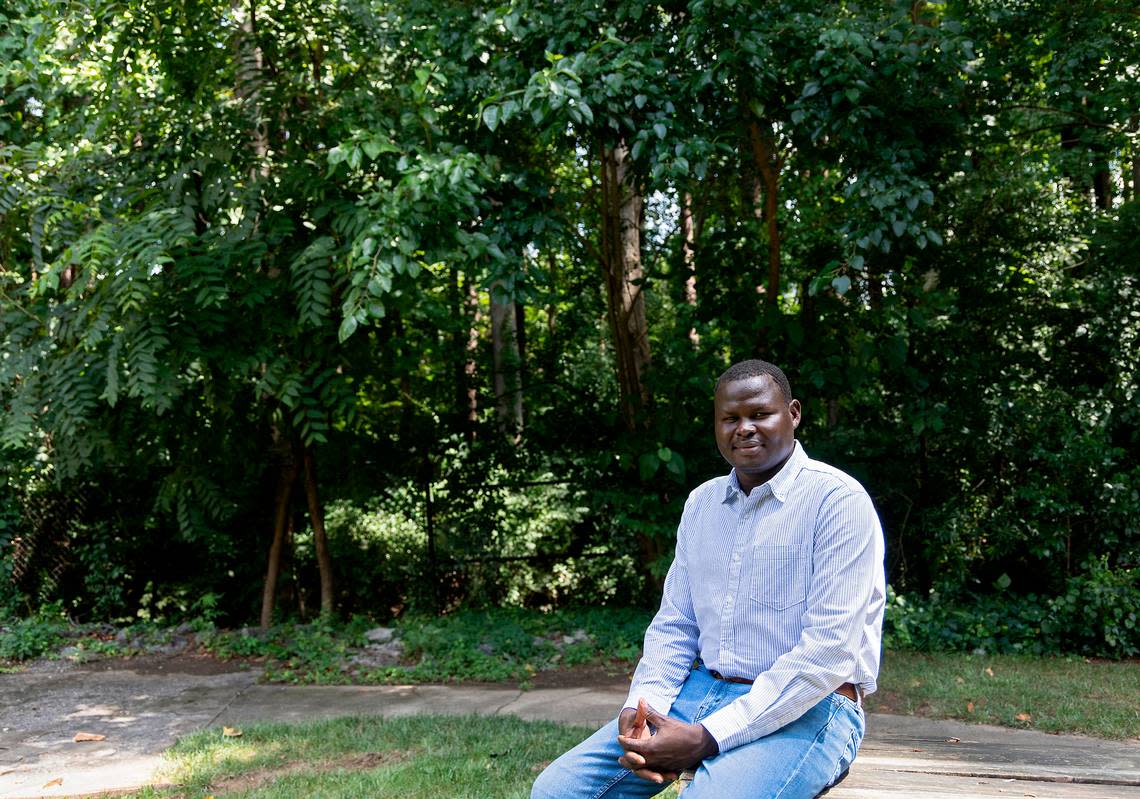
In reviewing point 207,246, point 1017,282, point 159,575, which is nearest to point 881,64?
point 1017,282

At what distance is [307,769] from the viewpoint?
5.10 metres

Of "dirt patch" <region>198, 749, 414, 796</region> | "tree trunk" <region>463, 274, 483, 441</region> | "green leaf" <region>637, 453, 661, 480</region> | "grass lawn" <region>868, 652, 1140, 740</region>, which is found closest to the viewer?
"dirt patch" <region>198, 749, 414, 796</region>

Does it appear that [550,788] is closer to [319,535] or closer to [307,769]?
[307,769]

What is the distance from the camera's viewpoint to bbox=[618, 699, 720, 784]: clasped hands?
8.89 feet

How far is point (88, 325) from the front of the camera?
651 cm

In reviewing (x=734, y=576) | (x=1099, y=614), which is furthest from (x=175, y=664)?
(x=1099, y=614)

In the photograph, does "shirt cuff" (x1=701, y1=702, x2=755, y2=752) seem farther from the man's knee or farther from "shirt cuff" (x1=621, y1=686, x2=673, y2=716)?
the man's knee

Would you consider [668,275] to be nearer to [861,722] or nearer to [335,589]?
[335,589]

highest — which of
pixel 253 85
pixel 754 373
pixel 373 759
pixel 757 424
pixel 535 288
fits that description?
pixel 253 85

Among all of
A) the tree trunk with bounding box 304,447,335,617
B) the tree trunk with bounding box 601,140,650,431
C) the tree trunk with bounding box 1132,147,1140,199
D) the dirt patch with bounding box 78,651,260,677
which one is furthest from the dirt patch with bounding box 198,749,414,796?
the tree trunk with bounding box 1132,147,1140,199

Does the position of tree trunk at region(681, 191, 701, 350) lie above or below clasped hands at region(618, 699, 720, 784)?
above

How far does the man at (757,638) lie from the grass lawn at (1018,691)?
3.89m

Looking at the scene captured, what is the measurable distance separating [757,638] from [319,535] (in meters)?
6.51

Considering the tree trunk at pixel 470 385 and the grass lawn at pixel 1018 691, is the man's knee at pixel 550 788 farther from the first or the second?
the tree trunk at pixel 470 385
